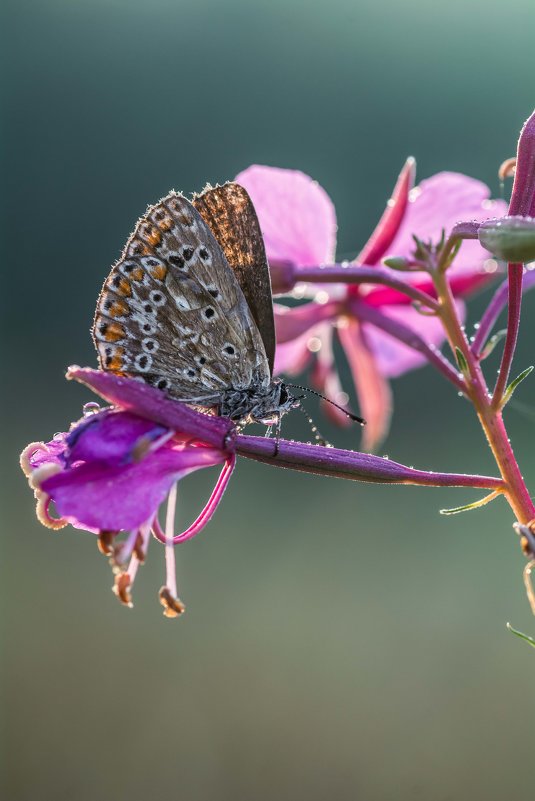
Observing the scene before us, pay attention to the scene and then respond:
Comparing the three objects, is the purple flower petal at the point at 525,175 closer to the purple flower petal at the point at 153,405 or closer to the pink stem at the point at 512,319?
the pink stem at the point at 512,319

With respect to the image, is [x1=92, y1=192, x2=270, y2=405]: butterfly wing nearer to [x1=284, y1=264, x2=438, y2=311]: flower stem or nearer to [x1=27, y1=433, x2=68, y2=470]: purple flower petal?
[x1=27, y1=433, x2=68, y2=470]: purple flower petal

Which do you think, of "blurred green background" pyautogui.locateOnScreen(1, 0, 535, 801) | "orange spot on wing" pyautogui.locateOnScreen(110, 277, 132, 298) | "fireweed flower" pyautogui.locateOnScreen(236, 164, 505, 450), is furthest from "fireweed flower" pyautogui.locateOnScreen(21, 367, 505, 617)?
"blurred green background" pyautogui.locateOnScreen(1, 0, 535, 801)

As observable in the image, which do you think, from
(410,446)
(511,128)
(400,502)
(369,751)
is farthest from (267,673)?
(511,128)

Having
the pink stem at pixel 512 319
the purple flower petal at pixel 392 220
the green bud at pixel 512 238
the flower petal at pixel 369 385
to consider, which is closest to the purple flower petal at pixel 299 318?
the flower petal at pixel 369 385

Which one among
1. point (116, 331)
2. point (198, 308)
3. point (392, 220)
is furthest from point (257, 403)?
point (392, 220)

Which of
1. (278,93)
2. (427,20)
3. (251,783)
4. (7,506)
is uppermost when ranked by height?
(427,20)

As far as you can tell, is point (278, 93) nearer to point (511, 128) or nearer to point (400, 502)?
point (511, 128)

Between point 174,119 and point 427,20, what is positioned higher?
point 427,20

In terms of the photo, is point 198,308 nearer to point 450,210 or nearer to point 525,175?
point 525,175
